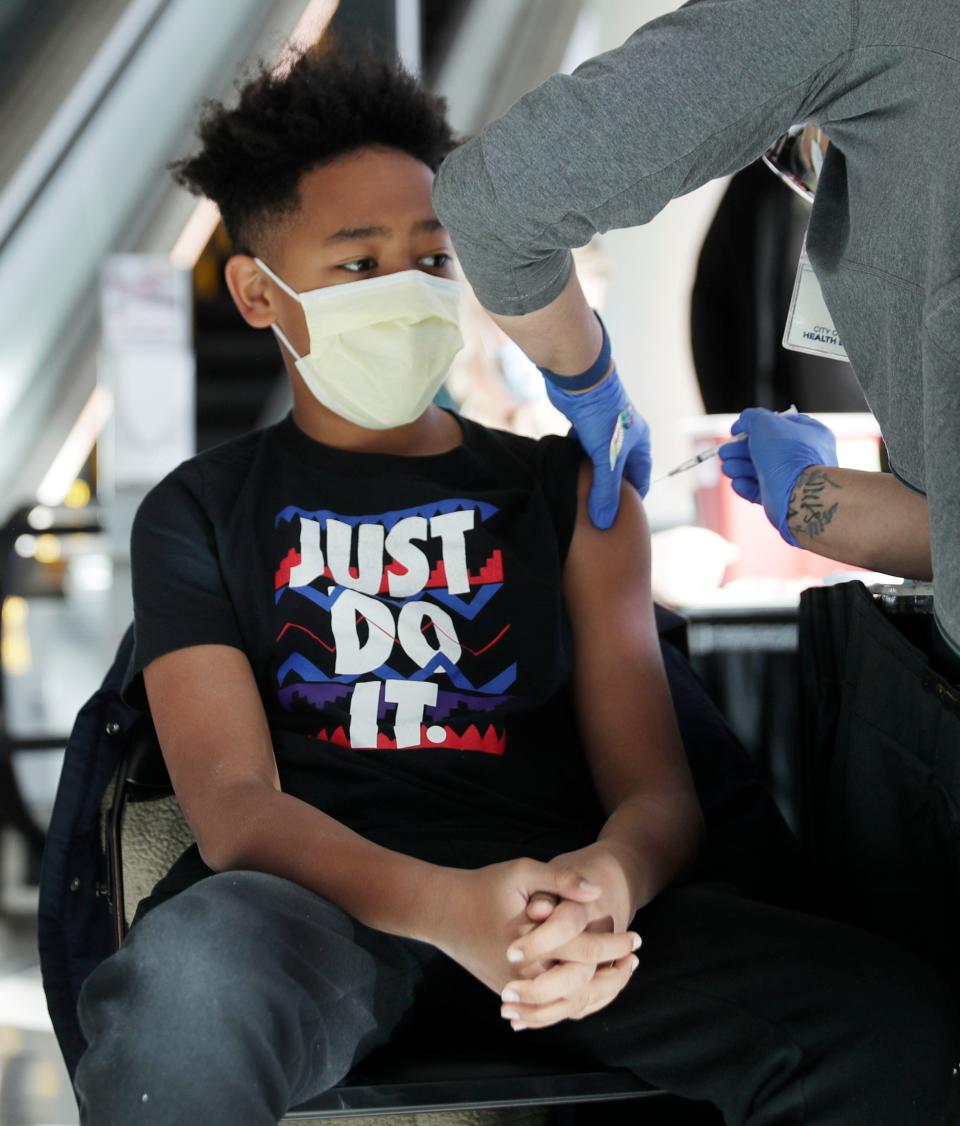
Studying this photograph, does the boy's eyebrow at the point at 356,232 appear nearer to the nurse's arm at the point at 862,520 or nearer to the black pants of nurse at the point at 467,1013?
the nurse's arm at the point at 862,520

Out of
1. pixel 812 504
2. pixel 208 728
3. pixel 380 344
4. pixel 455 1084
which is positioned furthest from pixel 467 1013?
pixel 380 344

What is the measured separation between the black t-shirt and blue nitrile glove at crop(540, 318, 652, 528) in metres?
0.05

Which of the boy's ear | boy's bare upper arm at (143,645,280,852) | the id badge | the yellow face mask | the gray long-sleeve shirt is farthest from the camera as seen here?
the boy's ear

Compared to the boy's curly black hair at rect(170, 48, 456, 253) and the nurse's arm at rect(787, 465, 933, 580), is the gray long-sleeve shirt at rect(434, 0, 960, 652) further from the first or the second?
the boy's curly black hair at rect(170, 48, 456, 253)

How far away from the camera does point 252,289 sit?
5.24 ft

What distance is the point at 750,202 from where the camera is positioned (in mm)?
3230

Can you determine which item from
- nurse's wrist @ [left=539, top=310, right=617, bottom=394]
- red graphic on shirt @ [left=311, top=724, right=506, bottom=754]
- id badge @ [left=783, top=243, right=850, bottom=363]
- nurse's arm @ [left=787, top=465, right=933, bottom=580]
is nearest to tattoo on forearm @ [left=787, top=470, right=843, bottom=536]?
nurse's arm @ [left=787, top=465, right=933, bottom=580]

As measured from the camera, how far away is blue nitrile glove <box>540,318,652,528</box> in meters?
1.36

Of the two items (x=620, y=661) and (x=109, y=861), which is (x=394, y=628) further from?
(x=109, y=861)

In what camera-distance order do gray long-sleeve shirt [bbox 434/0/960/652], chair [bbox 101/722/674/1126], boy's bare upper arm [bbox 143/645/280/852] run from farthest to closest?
boy's bare upper arm [bbox 143/645/280/852] < chair [bbox 101/722/674/1126] < gray long-sleeve shirt [bbox 434/0/960/652]

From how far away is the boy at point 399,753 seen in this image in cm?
102

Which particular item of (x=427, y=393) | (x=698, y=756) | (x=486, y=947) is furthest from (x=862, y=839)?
(x=427, y=393)

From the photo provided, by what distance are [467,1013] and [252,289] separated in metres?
0.88

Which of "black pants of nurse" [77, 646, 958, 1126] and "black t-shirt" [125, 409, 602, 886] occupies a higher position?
"black t-shirt" [125, 409, 602, 886]
